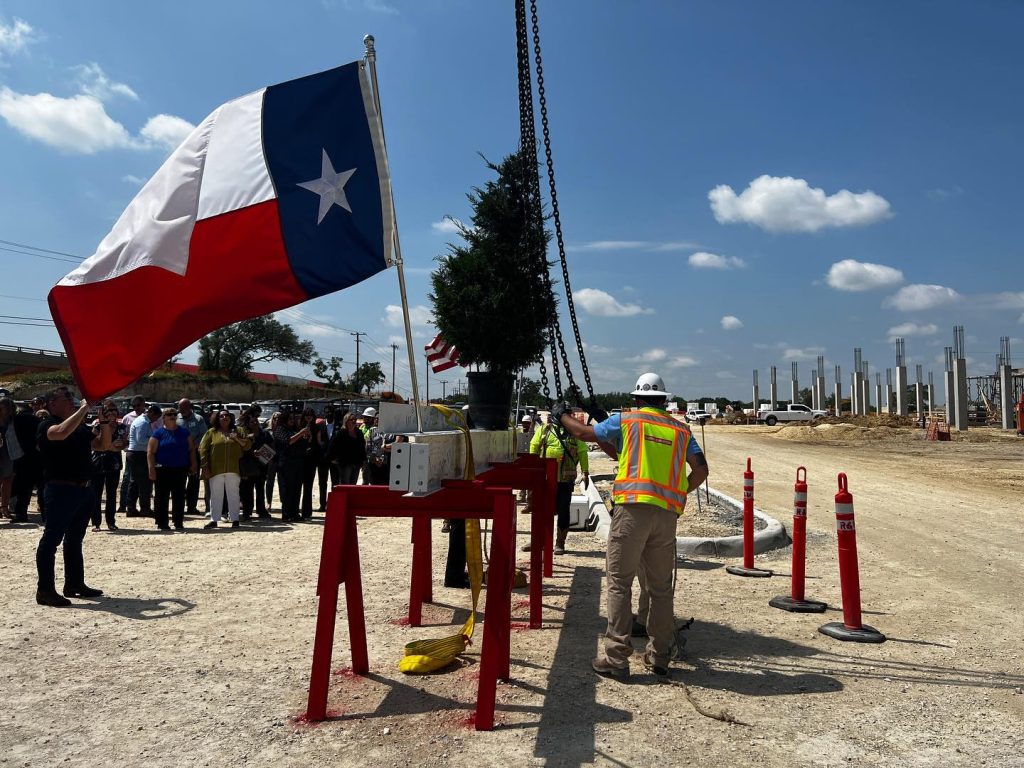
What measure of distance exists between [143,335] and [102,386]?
0.41m

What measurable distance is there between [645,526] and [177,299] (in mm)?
3499

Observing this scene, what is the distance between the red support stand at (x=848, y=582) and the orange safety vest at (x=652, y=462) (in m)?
1.61

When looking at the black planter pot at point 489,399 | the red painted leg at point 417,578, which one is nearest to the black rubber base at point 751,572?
the black planter pot at point 489,399

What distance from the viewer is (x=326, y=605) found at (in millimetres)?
4684

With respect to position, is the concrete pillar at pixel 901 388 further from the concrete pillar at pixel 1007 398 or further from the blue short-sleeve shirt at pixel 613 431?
the blue short-sleeve shirt at pixel 613 431

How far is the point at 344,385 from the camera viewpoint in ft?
330

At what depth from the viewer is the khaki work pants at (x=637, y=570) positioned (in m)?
5.36

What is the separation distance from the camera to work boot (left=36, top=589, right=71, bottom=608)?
7.08 m

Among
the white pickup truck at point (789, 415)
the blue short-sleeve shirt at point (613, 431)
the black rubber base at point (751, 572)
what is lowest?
the black rubber base at point (751, 572)

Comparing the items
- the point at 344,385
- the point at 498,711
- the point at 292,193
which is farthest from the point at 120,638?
the point at 344,385

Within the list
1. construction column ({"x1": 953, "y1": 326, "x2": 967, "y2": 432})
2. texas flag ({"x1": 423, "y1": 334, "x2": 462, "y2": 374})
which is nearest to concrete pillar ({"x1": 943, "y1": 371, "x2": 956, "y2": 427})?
construction column ({"x1": 953, "y1": 326, "x2": 967, "y2": 432})

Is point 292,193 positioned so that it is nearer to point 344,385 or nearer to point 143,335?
point 143,335

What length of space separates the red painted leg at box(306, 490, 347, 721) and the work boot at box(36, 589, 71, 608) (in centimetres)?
366

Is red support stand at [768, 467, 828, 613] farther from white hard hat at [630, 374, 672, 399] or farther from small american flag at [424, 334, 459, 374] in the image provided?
small american flag at [424, 334, 459, 374]
